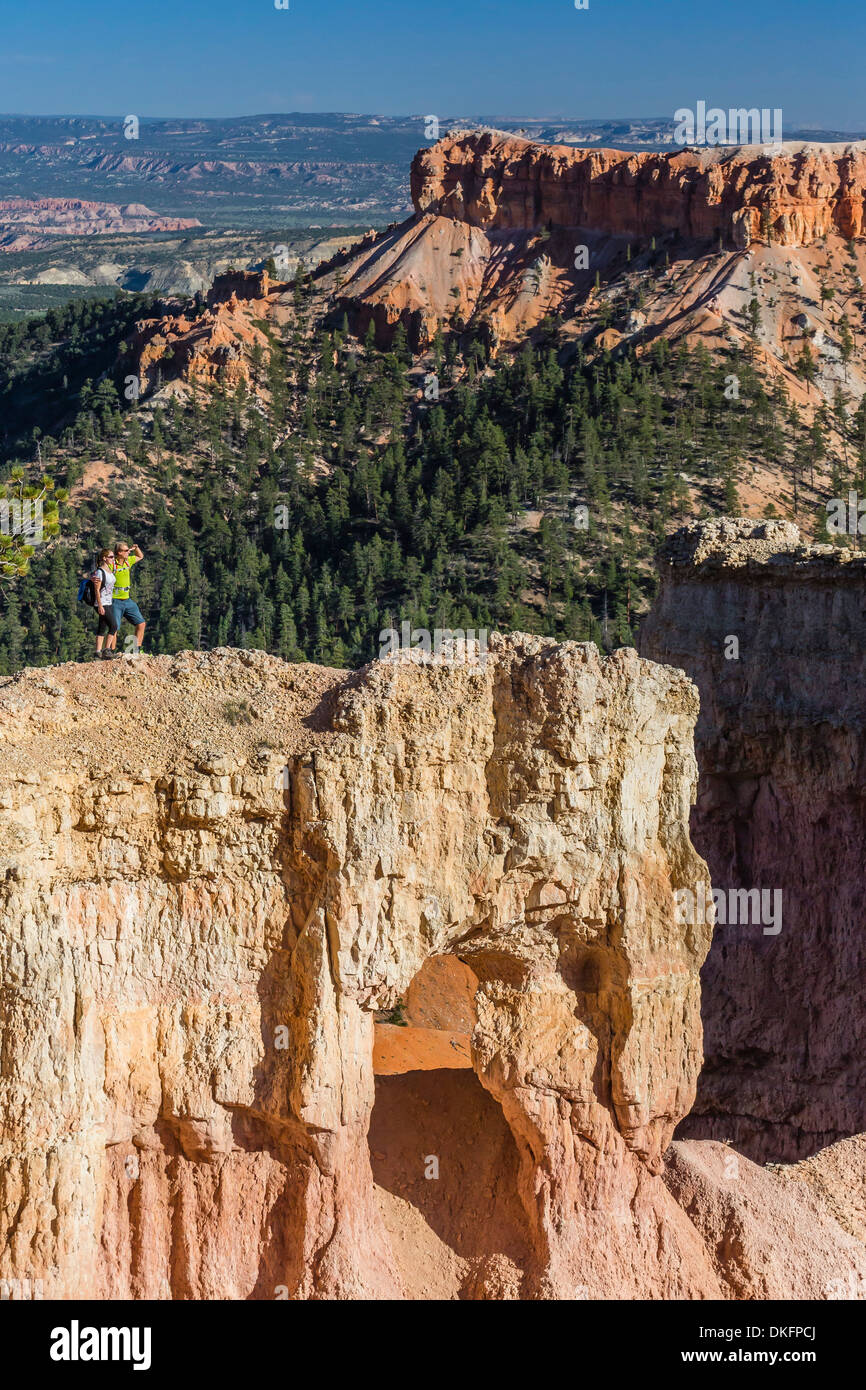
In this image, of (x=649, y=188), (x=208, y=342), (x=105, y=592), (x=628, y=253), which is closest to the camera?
(x=105, y=592)

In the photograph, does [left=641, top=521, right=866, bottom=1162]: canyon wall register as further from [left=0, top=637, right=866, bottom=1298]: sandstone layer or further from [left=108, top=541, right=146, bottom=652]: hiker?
[left=108, top=541, right=146, bottom=652]: hiker

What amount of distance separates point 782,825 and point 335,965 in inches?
595

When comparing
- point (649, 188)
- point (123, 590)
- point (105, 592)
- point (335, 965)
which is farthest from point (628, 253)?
point (335, 965)

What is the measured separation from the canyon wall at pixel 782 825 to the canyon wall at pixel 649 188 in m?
79.4

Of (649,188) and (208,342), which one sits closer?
(208,342)

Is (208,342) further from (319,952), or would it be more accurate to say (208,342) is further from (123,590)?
(319,952)

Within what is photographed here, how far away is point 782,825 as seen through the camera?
31125 millimetres

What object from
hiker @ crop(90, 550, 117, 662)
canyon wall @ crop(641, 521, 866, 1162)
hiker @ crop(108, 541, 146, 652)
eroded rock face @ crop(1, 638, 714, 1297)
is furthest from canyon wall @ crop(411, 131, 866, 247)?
eroded rock face @ crop(1, 638, 714, 1297)

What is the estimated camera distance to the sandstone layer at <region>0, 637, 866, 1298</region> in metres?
17.1

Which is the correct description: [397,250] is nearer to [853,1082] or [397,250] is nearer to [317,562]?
[317,562]

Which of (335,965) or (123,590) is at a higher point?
(123,590)

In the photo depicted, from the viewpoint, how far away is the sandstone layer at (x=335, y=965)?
17.1m

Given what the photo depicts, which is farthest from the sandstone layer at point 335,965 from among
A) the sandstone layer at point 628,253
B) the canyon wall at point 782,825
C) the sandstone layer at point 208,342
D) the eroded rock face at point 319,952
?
the sandstone layer at point 208,342

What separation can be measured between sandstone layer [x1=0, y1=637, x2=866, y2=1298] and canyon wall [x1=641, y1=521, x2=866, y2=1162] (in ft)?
32.4
